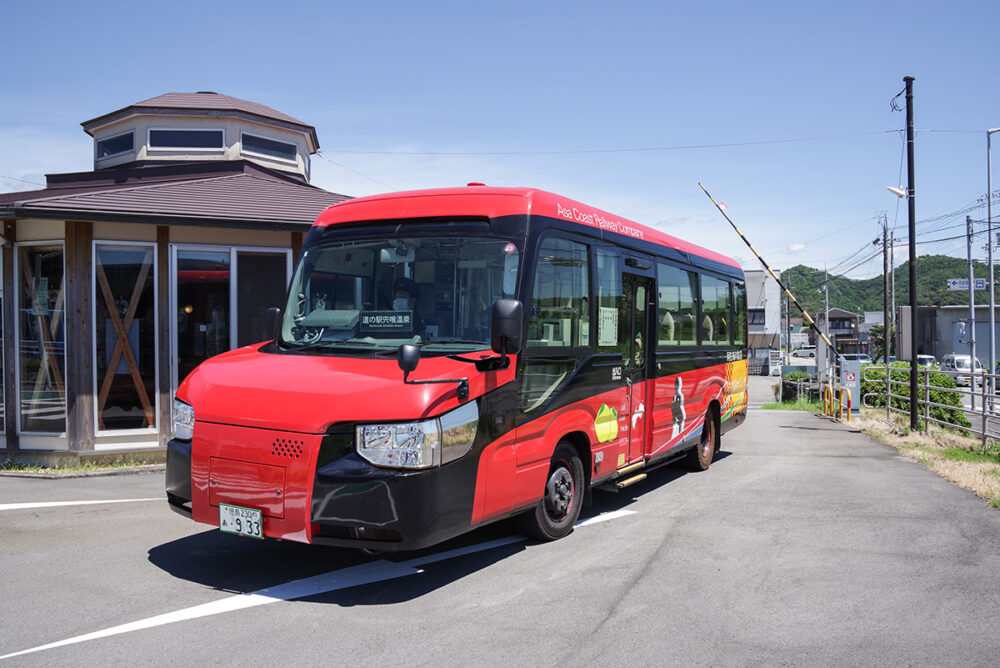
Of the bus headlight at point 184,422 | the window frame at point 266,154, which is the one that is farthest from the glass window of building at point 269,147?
the bus headlight at point 184,422

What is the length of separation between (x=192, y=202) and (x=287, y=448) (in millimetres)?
7887

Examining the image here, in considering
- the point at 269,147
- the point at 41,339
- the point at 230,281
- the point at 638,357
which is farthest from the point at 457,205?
the point at 269,147

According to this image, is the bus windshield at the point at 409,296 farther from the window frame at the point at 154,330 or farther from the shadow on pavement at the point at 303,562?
the window frame at the point at 154,330

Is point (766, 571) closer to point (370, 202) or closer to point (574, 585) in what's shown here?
point (574, 585)

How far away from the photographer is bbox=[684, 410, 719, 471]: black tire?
10953 millimetres

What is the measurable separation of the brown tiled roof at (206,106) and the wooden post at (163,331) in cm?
606

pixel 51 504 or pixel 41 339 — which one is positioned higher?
pixel 41 339

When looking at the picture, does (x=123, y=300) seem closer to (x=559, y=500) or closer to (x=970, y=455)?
(x=559, y=500)

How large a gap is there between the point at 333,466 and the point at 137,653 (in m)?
1.50

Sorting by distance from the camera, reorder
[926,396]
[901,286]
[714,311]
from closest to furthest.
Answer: [714,311]
[926,396]
[901,286]

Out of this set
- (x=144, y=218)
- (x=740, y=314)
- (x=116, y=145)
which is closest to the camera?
(x=144, y=218)

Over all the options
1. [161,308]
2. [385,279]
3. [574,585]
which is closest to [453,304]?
[385,279]

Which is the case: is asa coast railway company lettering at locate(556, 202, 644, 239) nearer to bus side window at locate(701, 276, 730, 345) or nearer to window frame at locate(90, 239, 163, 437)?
bus side window at locate(701, 276, 730, 345)

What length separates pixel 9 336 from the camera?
1147 cm
